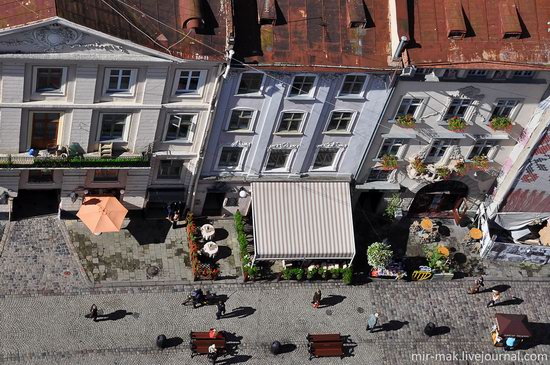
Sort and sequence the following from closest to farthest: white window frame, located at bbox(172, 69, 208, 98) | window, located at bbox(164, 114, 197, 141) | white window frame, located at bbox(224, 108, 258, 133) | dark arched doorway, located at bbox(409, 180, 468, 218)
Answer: white window frame, located at bbox(172, 69, 208, 98) < white window frame, located at bbox(224, 108, 258, 133) < window, located at bbox(164, 114, 197, 141) < dark arched doorway, located at bbox(409, 180, 468, 218)

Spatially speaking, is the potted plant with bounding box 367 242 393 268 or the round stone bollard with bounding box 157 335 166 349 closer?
the round stone bollard with bounding box 157 335 166 349

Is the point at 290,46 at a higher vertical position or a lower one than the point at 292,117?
higher

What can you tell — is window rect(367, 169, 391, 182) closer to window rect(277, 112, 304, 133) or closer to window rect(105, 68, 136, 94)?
window rect(277, 112, 304, 133)

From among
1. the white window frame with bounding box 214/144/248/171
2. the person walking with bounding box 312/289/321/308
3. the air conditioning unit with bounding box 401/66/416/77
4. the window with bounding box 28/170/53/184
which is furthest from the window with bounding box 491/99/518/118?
the window with bounding box 28/170/53/184

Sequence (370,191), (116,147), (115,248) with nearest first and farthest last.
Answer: (116,147)
(115,248)
(370,191)

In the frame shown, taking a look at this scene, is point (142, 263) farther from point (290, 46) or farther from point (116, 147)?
point (290, 46)

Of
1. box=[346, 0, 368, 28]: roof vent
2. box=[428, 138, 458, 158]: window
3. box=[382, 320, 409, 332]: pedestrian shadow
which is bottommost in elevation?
box=[382, 320, 409, 332]: pedestrian shadow

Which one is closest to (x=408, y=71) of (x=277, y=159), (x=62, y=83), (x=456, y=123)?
(x=456, y=123)

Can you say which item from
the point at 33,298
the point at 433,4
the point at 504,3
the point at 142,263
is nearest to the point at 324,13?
the point at 433,4
